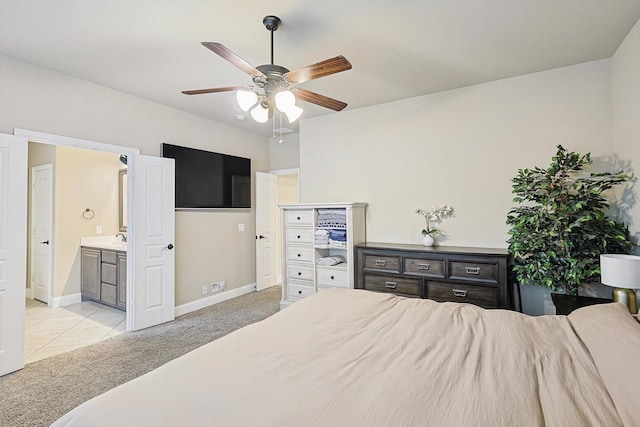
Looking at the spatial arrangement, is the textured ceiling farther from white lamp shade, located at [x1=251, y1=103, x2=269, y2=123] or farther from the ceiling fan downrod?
white lamp shade, located at [x1=251, y1=103, x2=269, y2=123]

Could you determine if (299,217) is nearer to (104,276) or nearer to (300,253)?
(300,253)

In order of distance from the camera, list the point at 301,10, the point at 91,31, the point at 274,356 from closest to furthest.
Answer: the point at 274,356 < the point at 301,10 < the point at 91,31

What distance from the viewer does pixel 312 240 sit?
13.5ft

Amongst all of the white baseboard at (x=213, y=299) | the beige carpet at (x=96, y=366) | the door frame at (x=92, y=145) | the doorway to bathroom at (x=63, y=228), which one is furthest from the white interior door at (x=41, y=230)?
the beige carpet at (x=96, y=366)

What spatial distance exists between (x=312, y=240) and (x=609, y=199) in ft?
10.1

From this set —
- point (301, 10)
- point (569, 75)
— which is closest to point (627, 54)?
point (569, 75)

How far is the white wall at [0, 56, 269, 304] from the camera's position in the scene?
288 cm

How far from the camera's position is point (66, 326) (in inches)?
150

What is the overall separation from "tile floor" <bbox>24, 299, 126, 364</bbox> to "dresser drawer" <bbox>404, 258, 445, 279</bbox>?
133 inches

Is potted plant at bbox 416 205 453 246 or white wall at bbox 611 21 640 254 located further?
potted plant at bbox 416 205 453 246

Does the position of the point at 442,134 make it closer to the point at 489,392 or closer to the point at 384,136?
the point at 384,136

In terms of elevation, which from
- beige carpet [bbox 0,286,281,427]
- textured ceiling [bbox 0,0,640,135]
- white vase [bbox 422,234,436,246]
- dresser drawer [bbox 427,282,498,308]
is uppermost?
textured ceiling [bbox 0,0,640,135]

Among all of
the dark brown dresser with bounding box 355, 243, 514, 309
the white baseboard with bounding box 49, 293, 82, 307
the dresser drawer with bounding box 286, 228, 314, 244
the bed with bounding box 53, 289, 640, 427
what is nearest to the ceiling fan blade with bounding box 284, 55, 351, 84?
the bed with bounding box 53, 289, 640, 427

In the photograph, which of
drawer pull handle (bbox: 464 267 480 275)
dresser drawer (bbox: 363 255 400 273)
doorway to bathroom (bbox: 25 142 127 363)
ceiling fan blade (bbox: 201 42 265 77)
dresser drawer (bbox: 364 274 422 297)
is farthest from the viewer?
doorway to bathroom (bbox: 25 142 127 363)
